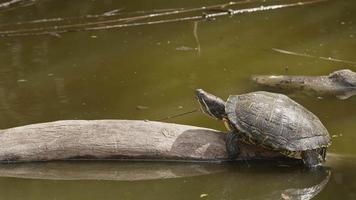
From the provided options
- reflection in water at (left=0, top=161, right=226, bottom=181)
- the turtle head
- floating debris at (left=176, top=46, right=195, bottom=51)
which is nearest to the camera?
reflection in water at (left=0, top=161, right=226, bottom=181)

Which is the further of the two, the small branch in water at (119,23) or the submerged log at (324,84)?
the small branch in water at (119,23)

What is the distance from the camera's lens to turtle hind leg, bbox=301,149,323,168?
14.2 ft

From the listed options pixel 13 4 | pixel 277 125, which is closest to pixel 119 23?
pixel 13 4

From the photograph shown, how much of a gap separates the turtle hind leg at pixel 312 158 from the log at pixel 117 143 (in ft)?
0.64

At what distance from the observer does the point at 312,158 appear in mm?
4375

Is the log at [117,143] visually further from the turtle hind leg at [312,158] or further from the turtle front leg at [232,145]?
the turtle hind leg at [312,158]

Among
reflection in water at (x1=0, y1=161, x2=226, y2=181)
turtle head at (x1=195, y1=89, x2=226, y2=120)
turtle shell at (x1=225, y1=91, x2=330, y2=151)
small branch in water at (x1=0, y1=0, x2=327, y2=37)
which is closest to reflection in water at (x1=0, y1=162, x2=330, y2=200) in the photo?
reflection in water at (x1=0, y1=161, x2=226, y2=181)

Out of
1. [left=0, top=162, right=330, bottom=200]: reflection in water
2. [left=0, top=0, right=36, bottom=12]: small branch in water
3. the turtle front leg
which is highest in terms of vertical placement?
[left=0, top=0, right=36, bottom=12]: small branch in water

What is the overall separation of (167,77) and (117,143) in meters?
2.00

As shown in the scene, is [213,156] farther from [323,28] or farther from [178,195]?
[323,28]

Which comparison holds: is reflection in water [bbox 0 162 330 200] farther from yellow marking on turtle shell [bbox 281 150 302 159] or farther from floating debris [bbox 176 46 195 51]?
floating debris [bbox 176 46 195 51]

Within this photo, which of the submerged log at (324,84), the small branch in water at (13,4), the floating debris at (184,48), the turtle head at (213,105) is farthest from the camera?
the small branch in water at (13,4)

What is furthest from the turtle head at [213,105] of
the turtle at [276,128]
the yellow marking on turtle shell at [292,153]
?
the yellow marking on turtle shell at [292,153]

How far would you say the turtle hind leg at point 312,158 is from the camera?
4338mm
